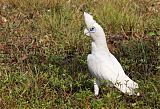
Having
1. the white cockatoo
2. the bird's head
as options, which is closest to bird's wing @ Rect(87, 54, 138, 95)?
the white cockatoo

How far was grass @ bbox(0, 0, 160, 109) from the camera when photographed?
4.35m

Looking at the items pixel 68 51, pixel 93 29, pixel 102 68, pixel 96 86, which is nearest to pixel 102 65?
pixel 102 68

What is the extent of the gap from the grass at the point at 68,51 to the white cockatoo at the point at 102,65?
9cm

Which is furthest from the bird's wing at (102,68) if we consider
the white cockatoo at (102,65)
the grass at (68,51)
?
the grass at (68,51)

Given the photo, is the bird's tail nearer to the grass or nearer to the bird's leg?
the grass

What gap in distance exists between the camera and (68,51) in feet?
19.3

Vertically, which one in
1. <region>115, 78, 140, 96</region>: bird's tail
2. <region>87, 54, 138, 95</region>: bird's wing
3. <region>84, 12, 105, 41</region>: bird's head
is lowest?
<region>115, 78, 140, 96</region>: bird's tail

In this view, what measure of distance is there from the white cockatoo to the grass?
9 cm

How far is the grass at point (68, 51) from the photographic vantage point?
14.3 feet

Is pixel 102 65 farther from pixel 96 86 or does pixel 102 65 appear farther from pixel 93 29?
pixel 93 29

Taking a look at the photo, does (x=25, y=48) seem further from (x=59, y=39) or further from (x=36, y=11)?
(x=36, y=11)

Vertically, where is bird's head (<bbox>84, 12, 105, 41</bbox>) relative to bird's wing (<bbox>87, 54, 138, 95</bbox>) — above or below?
above

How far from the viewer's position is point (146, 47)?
560cm

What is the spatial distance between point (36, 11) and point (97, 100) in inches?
132
